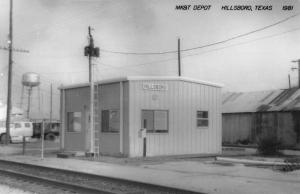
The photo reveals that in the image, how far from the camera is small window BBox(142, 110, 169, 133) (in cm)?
2195

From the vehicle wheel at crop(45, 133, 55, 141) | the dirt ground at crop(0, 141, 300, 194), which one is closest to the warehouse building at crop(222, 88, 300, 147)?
the dirt ground at crop(0, 141, 300, 194)

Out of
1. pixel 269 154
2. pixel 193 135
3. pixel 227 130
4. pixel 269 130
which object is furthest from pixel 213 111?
pixel 227 130

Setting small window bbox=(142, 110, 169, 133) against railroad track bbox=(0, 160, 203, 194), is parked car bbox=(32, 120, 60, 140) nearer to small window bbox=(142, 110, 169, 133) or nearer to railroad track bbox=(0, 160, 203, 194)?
small window bbox=(142, 110, 169, 133)

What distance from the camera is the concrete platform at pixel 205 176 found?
11836 millimetres

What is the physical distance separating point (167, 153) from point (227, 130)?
14524 mm

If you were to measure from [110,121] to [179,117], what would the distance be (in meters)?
3.21

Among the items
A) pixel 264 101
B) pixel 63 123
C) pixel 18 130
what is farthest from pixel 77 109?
pixel 18 130

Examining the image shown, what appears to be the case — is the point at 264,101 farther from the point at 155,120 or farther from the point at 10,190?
the point at 10,190

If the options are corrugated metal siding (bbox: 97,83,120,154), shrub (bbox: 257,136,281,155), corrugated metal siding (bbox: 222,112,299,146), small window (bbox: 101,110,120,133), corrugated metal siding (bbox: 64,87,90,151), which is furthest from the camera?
corrugated metal siding (bbox: 222,112,299,146)

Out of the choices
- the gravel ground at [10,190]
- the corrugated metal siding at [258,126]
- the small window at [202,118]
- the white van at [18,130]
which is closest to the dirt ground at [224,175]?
the small window at [202,118]

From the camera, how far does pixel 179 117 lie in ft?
74.4

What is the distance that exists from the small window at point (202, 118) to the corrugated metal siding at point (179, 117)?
0.23 metres

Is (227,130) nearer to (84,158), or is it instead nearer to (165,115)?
(165,115)

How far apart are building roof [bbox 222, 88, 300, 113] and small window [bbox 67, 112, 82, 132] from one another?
13580 millimetres
